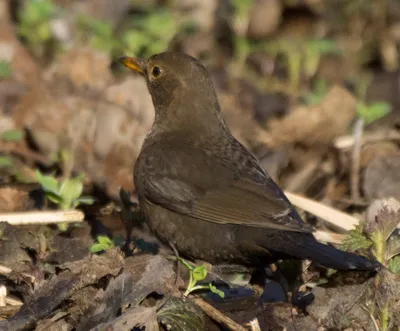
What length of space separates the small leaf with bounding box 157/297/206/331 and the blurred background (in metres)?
2.14

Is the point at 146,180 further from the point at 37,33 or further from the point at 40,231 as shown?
the point at 37,33

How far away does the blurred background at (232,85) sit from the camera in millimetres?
7414

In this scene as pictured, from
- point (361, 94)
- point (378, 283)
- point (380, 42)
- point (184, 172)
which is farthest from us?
point (380, 42)

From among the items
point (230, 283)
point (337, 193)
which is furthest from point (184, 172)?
point (337, 193)

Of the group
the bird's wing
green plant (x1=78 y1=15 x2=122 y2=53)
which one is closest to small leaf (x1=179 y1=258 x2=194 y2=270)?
the bird's wing

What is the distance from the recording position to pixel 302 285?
5.31 metres

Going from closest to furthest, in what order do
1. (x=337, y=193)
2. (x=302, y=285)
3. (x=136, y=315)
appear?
(x=136, y=315)
(x=302, y=285)
(x=337, y=193)

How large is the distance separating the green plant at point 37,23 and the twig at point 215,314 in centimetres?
486

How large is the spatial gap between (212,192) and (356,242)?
0.94m

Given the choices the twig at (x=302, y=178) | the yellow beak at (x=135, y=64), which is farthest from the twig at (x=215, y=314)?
the twig at (x=302, y=178)

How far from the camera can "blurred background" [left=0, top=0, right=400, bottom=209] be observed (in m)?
7.41

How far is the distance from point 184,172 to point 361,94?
149 inches

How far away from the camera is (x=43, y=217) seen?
5.71 meters

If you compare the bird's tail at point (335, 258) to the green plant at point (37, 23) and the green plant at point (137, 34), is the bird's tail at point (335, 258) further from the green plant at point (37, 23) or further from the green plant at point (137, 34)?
the green plant at point (37, 23)
